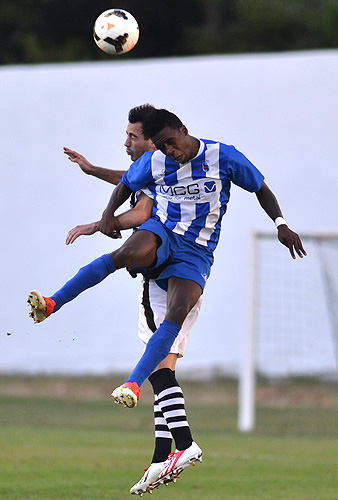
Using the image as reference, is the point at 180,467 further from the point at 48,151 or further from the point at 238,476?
the point at 48,151

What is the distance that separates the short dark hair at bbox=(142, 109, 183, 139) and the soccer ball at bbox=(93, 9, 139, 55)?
3.10 ft

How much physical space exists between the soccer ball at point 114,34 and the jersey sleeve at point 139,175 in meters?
0.95

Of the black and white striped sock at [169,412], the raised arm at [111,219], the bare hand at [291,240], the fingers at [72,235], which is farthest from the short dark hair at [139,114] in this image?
the black and white striped sock at [169,412]

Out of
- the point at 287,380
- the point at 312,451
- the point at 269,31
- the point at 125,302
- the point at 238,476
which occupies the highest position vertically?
the point at 269,31

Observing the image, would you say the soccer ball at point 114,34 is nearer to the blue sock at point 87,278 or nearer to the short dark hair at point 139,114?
the short dark hair at point 139,114

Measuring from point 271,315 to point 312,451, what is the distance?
3.45 meters

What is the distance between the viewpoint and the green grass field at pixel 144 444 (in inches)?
309

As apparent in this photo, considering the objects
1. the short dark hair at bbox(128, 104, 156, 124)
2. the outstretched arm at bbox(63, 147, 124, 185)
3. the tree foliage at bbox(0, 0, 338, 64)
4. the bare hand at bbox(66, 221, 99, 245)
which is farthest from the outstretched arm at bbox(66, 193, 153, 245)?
the tree foliage at bbox(0, 0, 338, 64)

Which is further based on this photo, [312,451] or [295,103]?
[295,103]

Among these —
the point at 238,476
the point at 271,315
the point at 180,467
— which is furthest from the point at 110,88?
the point at 180,467

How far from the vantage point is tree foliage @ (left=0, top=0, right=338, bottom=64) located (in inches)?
1122

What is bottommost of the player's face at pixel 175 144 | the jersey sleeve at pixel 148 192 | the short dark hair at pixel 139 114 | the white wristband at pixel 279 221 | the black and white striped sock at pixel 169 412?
the black and white striped sock at pixel 169 412

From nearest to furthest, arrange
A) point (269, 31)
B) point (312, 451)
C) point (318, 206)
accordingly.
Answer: point (312, 451), point (318, 206), point (269, 31)

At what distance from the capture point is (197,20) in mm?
30453
